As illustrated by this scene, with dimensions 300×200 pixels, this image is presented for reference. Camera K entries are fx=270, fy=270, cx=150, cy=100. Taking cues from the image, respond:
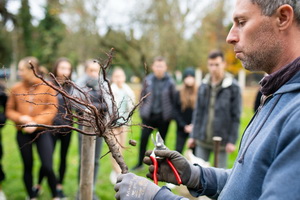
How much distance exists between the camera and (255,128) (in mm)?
1224

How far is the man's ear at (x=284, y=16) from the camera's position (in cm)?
109

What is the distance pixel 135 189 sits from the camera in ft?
4.43

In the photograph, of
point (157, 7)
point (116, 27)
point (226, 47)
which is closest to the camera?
point (157, 7)

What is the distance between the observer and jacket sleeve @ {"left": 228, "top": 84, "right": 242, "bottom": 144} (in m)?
3.68

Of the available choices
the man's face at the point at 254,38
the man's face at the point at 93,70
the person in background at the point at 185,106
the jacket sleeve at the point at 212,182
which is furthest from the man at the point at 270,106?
the person in background at the point at 185,106

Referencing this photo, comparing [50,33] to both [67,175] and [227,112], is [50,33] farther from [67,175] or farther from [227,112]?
[227,112]

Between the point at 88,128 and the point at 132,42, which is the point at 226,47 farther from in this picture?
the point at 88,128

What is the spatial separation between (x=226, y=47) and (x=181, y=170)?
970 inches

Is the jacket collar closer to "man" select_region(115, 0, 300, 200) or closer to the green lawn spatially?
"man" select_region(115, 0, 300, 200)

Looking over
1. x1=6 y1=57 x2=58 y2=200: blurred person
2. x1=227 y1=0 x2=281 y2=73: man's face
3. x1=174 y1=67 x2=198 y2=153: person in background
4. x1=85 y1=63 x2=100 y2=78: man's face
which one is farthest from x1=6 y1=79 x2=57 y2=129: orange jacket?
x1=227 y1=0 x2=281 y2=73: man's face

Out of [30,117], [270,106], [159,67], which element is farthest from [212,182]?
[159,67]

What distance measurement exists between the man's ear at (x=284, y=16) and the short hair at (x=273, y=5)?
0.02m

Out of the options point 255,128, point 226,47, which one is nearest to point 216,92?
point 255,128

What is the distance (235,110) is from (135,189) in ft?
8.82
